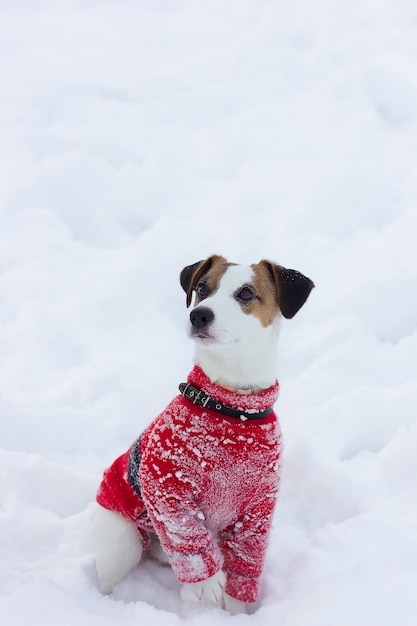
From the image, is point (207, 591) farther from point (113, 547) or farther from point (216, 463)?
point (216, 463)

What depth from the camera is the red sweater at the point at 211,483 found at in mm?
2461

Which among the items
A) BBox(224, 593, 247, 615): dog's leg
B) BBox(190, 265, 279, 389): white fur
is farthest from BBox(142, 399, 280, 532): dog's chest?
BBox(224, 593, 247, 615): dog's leg

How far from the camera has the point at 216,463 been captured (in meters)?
2.45

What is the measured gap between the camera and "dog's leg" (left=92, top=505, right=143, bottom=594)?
2.71m

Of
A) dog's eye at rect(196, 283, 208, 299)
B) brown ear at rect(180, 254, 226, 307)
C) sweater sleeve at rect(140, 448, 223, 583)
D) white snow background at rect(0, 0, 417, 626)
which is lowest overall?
white snow background at rect(0, 0, 417, 626)

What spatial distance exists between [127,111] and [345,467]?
544 cm

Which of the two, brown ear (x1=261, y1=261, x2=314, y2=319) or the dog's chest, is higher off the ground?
brown ear (x1=261, y1=261, x2=314, y2=319)

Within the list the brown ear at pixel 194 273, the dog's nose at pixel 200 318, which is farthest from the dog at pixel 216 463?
the brown ear at pixel 194 273

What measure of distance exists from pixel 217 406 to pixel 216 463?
234 millimetres

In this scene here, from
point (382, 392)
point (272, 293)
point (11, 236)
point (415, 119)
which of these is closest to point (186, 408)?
point (272, 293)

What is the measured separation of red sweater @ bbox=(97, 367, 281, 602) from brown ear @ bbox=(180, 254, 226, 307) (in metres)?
0.52

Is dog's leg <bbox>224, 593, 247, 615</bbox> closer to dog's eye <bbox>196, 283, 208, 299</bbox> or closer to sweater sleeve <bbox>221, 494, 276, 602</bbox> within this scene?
sweater sleeve <bbox>221, 494, 276, 602</bbox>

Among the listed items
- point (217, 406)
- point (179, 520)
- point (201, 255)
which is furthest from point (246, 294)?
point (201, 255)

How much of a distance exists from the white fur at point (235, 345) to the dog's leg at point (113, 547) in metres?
0.84
